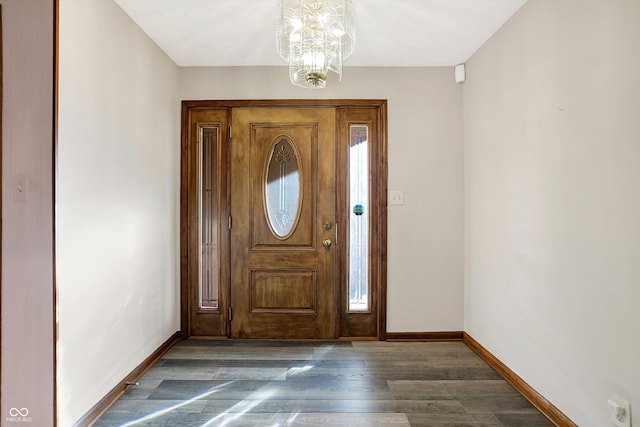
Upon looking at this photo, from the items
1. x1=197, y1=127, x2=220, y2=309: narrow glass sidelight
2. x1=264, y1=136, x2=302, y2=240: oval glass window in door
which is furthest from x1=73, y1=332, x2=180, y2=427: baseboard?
x1=264, y1=136, x2=302, y2=240: oval glass window in door

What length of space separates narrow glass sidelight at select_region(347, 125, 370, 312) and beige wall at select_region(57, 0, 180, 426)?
61.1 inches

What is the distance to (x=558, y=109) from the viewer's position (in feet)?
6.49

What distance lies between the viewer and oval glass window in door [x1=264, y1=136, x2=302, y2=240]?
3.25 m

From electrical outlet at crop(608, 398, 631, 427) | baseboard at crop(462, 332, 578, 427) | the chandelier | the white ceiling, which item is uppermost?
the white ceiling

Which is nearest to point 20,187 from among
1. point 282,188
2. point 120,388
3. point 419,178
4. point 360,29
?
point 120,388

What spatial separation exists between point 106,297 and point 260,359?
121 cm

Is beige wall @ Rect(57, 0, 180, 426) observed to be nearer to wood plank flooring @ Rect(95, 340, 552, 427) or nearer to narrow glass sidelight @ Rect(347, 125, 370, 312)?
wood plank flooring @ Rect(95, 340, 552, 427)

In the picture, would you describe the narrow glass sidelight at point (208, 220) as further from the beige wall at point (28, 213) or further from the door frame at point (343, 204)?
the beige wall at point (28, 213)

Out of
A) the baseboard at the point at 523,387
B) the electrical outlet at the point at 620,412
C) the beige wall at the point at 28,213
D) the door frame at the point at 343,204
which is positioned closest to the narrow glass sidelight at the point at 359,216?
the door frame at the point at 343,204

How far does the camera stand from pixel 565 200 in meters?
1.92

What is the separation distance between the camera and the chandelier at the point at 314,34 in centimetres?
191

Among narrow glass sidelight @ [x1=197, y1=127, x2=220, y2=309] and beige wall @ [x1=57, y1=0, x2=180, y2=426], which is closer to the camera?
beige wall @ [x1=57, y1=0, x2=180, y2=426]

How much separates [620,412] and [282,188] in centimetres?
257

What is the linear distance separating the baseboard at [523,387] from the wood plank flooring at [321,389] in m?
0.04
